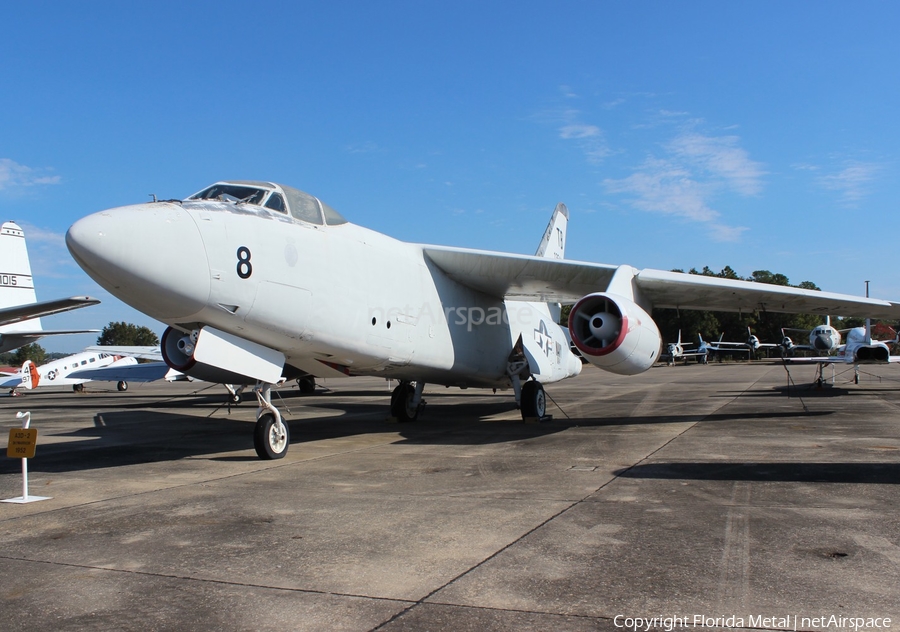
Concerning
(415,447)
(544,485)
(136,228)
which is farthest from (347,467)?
(136,228)

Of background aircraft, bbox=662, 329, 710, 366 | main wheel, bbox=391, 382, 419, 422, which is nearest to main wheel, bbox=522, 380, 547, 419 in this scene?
main wheel, bbox=391, 382, 419, 422

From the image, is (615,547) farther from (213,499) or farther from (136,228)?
(136,228)

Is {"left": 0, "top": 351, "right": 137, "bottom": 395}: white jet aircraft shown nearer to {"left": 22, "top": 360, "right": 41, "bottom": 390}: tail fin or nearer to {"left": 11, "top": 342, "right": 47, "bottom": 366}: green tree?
{"left": 22, "top": 360, "right": 41, "bottom": 390}: tail fin

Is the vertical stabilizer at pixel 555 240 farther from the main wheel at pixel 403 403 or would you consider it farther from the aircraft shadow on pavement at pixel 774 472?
the aircraft shadow on pavement at pixel 774 472

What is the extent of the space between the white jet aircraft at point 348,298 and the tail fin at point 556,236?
318cm

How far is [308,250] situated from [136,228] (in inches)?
89.4

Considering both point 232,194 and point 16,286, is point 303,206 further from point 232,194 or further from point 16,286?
point 16,286

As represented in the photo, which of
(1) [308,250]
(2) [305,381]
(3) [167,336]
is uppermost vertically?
(1) [308,250]

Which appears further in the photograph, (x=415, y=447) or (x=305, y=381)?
(x=305, y=381)

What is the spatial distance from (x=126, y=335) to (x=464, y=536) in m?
128

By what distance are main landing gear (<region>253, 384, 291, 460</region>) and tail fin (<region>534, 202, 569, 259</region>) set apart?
996cm

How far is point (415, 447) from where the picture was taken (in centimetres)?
1016

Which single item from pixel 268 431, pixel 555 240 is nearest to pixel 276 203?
pixel 268 431

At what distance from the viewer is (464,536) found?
481 cm
